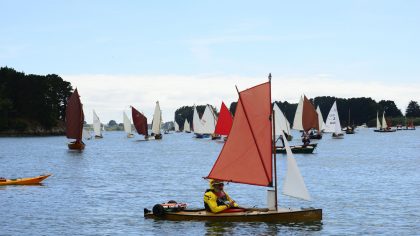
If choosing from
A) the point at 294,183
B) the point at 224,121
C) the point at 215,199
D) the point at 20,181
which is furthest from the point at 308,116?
the point at 215,199

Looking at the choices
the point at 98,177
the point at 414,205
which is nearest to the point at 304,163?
the point at 98,177

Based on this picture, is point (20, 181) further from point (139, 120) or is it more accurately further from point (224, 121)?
point (139, 120)

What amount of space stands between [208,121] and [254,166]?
138572 mm

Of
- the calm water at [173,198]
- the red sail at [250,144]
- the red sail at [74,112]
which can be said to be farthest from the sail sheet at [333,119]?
the red sail at [250,144]

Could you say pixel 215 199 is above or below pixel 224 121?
below

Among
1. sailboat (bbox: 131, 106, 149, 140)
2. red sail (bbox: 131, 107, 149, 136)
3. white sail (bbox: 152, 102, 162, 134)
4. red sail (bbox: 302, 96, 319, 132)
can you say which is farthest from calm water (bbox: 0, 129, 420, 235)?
white sail (bbox: 152, 102, 162, 134)

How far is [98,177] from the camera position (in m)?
73.9

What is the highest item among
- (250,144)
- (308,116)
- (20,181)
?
(308,116)

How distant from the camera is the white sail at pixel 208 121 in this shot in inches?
6836

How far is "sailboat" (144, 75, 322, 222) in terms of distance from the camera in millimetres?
36875

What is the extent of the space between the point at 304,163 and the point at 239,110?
55322mm

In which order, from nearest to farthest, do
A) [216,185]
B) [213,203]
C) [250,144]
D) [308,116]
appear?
[213,203] < [216,185] < [250,144] < [308,116]

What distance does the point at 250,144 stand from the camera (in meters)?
38.8

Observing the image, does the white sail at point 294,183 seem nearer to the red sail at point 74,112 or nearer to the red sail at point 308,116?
the red sail at point 74,112
